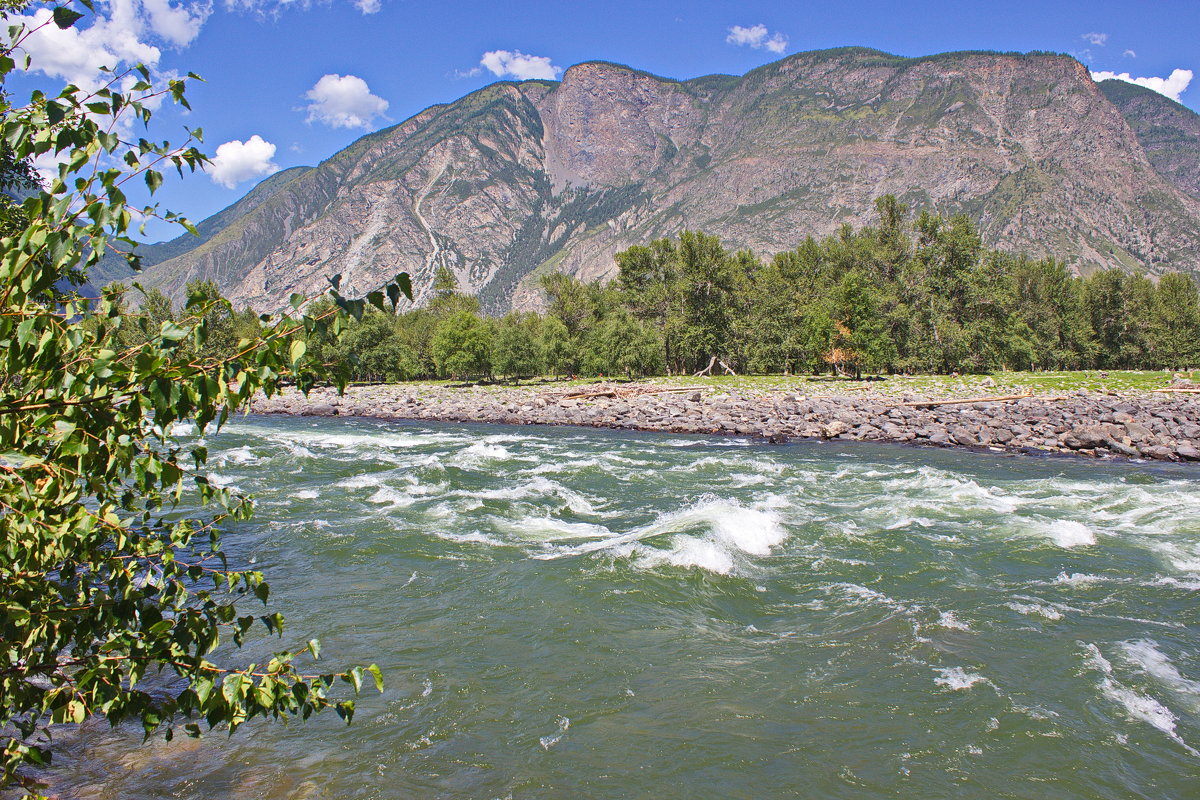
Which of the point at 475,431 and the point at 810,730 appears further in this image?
the point at 475,431

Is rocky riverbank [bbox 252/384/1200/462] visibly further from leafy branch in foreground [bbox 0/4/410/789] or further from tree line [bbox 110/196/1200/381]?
leafy branch in foreground [bbox 0/4/410/789]

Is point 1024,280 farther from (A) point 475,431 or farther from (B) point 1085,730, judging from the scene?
(B) point 1085,730

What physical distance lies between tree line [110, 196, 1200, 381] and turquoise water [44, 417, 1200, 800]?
46551 millimetres

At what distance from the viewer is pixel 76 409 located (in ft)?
9.16

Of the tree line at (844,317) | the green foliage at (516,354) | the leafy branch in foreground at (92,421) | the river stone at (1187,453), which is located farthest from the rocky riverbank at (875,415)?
the leafy branch in foreground at (92,421)

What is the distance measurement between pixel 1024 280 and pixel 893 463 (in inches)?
3029

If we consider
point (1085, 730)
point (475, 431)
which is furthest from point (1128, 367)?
point (1085, 730)

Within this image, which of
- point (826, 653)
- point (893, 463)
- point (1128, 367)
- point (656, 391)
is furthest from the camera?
point (1128, 367)

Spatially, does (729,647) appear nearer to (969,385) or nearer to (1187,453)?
(1187,453)

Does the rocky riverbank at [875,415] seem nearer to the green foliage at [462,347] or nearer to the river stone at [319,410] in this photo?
the river stone at [319,410]

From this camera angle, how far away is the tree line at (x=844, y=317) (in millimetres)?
60875

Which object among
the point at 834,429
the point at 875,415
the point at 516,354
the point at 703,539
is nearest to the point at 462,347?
the point at 516,354

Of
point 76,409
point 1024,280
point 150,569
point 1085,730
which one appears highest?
point 1024,280

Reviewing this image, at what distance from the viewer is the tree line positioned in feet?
200
